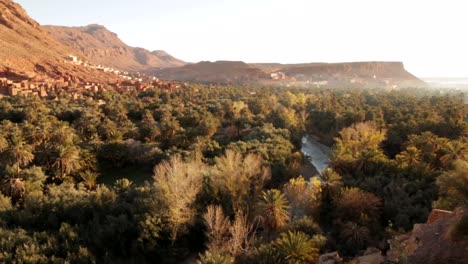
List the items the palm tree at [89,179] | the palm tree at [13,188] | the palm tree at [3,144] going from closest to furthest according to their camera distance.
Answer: the palm tree at [13,188]
the palm tree at [89,179]
the palm tree at [3,144]

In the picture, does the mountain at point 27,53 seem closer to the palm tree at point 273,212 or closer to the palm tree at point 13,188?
the palm tree at point 13,188

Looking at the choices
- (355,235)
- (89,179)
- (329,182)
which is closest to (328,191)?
(329,182)

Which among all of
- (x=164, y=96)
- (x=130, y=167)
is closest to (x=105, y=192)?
(x=130, y=167)

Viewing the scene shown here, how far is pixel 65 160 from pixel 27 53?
8144 cm

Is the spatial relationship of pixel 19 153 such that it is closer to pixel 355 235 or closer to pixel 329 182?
pixel 329 182

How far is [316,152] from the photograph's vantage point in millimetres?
55906

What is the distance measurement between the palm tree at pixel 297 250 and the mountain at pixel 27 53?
8626 cm

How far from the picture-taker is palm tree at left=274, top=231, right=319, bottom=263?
59.5ft

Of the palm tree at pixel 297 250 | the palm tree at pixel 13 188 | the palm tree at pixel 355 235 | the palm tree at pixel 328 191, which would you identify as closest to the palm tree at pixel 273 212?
the palm tree at pixel 355 235

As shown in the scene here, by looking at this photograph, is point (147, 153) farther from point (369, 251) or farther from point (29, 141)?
point (369, 251)

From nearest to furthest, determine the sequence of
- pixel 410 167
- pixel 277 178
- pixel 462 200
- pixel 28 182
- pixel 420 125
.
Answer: pixel 462 200 < pixel 28 182 < pixel 410 167 < pixel 277 178 < pixel 420 125

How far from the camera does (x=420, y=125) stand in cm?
4791

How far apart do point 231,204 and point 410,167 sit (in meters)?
18.7

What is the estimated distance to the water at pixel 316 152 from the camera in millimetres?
49031
